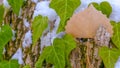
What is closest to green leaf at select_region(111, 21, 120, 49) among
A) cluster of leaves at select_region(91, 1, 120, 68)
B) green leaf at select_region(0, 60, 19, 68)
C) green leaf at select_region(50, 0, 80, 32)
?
cluster of leaves at select_region(91, 1, 120, 68)

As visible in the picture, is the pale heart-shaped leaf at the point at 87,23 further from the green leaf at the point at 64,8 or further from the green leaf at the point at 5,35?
the green leaf at the point at 5,35

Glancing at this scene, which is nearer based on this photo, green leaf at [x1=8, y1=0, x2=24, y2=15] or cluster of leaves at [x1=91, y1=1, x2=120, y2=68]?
cluster of leaves at [x1=91, y1=1, x2=120, y2=68]

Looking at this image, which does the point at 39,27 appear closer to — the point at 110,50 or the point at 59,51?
the point at 59,51

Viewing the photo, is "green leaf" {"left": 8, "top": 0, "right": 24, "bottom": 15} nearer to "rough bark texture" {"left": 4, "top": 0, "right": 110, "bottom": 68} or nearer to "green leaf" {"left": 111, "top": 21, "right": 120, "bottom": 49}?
"rough bark texture" {"left": 4, "top": 0, "right": 110, "bottom": 68}

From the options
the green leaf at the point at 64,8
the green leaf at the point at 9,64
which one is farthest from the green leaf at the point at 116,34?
the green leaf at the point at 9,64

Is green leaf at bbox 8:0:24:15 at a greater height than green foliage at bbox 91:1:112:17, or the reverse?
green leaf at bbox 8:0:24:15

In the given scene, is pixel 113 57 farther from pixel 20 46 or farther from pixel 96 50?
pixel 20 46
